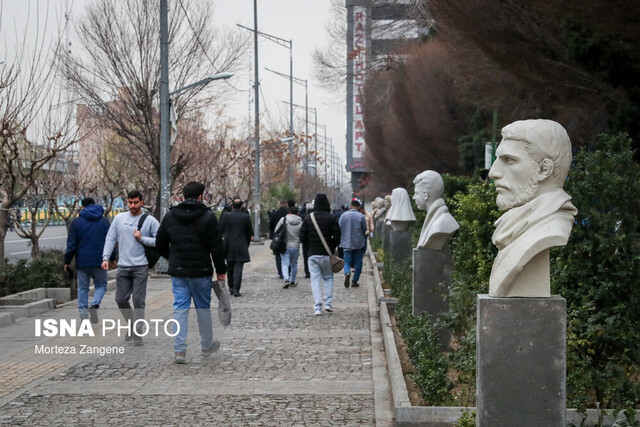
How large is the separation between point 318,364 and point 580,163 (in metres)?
4.02

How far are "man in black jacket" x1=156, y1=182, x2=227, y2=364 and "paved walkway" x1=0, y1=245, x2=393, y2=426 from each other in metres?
0.46

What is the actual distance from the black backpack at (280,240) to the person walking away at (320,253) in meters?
4.63

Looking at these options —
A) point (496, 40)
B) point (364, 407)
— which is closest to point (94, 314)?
point (364, 407)

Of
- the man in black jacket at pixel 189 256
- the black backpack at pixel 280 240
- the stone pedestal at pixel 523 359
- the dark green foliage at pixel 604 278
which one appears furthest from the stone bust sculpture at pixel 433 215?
the black backpack at pixel 280 240

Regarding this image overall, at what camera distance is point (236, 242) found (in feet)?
62.2

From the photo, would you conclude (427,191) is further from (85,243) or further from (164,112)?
(164,112)

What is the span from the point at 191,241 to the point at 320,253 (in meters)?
5.06

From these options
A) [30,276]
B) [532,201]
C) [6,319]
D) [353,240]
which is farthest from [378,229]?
[532,201]

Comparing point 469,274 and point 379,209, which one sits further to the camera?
point 379,209

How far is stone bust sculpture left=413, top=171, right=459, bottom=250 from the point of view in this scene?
11100mm

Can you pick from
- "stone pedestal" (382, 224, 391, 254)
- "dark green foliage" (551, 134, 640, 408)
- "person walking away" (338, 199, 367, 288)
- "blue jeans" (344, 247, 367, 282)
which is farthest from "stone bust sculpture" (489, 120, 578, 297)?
"stone pedestal" (382, 224, 391, 254)

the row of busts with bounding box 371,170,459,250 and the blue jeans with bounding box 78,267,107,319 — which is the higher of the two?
the row of busts with bounding box 371,170,459,250

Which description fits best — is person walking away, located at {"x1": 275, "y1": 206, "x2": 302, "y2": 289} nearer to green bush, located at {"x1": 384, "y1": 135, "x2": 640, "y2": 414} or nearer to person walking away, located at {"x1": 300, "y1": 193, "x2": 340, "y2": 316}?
person walking away, located at {"x1": 300, "y1": 193, "x2": 340, "y2": 316}

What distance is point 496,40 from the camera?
50.4 feet
